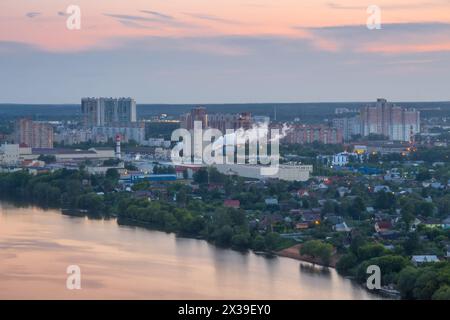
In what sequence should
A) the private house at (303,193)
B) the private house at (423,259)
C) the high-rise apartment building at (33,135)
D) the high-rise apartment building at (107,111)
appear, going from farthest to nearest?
1. the high-rise apartment building at (107,111)
2. the high-rise apartment building at (33,135)
3. the private house at (303,193)
4. the private house at (423,259)

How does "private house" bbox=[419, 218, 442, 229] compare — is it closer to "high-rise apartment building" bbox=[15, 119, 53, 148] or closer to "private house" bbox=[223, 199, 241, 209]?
"private house" bbox=[223, 199, 241, 209]

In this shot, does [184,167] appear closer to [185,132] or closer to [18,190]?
[18,190]

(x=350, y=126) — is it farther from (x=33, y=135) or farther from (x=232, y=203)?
(x=232, y=203)

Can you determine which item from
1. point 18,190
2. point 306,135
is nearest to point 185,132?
point 306,135

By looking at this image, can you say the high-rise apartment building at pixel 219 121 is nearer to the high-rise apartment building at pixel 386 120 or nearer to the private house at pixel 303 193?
the high-rise apartment building at pixel 386 120
